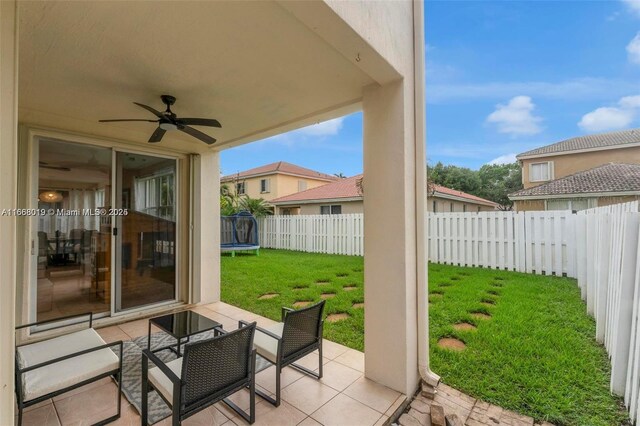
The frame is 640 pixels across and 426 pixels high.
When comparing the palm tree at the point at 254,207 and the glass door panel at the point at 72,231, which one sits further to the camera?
the palm tree at the point at 254,207

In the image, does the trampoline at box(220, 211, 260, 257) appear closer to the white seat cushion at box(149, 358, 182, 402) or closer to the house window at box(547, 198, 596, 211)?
the white seat cushion at box(149, 358, 182, 402)

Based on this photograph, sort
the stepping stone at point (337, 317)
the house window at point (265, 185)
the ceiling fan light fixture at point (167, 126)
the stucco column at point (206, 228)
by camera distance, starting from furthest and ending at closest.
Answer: the house window at point (265, 185)
the stucco column at point (206, 228)
the stepping stone at point (337, 317)
the ceiling fan light fixture at point (167, 126)

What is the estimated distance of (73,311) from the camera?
3.86 metres

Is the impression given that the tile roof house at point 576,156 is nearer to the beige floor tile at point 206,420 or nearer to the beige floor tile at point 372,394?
the beige floor tile at point 372,394

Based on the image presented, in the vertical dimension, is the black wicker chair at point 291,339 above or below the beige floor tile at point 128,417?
above

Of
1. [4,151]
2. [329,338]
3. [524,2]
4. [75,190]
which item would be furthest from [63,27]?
[524,2]

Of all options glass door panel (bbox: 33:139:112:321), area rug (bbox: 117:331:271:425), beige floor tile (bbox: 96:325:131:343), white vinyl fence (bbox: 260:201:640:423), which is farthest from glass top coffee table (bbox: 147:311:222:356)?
white vinyl fence (bbox: 260:201:640:423)

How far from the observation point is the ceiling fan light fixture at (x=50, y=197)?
3510 millimetres

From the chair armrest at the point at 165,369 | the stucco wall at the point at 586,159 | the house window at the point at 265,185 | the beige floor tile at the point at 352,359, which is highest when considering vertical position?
the stucco wall at the point at 586,159

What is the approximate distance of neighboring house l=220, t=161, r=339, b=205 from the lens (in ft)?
59.3

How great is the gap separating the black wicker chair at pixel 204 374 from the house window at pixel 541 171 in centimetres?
1773

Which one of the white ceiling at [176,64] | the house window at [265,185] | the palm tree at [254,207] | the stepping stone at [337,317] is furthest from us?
the house window at [265,185]

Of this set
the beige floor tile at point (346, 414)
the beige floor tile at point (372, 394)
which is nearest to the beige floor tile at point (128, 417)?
the beige floor tile at point (346, 414)

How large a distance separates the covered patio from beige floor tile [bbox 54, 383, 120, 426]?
0.08 feet
